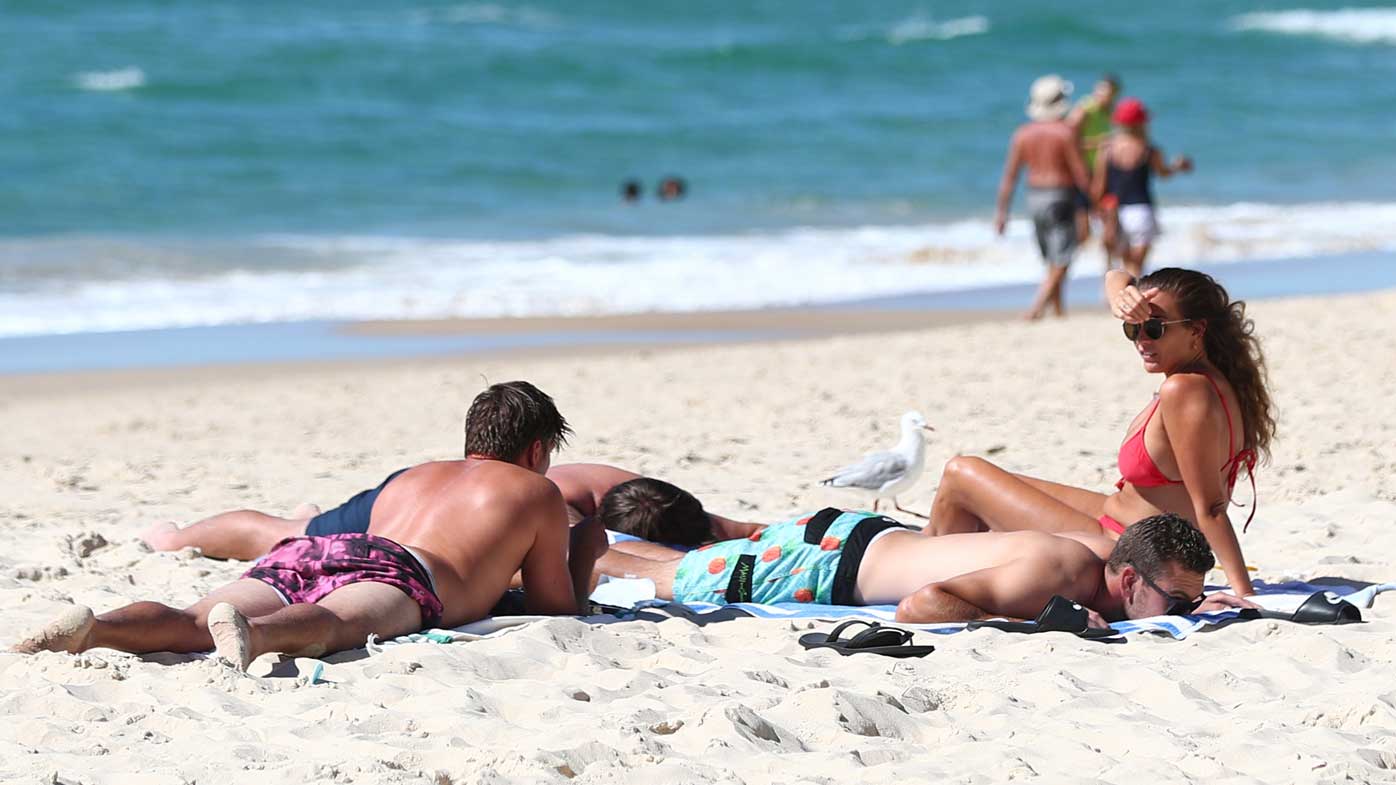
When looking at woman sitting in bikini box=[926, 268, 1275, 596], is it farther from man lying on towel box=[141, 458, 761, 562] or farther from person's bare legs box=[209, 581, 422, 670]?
person's bare legs box=[209, 581, 422, 670]

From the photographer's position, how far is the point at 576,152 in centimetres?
2206

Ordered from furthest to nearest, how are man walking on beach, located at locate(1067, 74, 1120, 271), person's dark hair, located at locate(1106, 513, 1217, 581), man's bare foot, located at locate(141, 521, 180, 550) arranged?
man walking on beach, located at locate(1067, 74, 1120, 271)
man's bare foot, located at locate(141, 521, 180, 550)
person's dark hair, located at locate(1106, 513, 1217, 581)

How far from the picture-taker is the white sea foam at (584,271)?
1233cm

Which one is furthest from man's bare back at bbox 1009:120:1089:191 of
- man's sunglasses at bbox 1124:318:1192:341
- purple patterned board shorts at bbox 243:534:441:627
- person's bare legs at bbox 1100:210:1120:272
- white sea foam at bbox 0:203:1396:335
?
purple patterned board shorts at bbox 243:534:441:627

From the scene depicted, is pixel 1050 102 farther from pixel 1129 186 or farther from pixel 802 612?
pixel 802 612

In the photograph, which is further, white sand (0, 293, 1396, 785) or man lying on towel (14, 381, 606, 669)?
man lying on towel (14, 381, 606, 669)

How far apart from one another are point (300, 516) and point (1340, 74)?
3000cm

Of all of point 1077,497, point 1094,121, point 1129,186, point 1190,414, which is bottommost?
point 1077,497

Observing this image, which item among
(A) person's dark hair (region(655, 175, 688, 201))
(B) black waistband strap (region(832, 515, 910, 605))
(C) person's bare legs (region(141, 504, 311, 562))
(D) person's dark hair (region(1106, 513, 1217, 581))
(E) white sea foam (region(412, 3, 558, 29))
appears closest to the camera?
(D) person's dark hair (region(1106, 513, 1217, 581))

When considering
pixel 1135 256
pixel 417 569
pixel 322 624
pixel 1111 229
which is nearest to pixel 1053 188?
pixel 1111 229

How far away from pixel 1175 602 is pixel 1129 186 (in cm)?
677

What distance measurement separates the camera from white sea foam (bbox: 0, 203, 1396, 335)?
1233cm

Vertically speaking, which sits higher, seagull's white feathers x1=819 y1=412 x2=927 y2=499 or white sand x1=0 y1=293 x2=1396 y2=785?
seagull's white feathers x1=819 y1=412 x2=927 y2=499

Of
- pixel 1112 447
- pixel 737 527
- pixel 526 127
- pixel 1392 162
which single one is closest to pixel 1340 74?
pixel 1392 162
